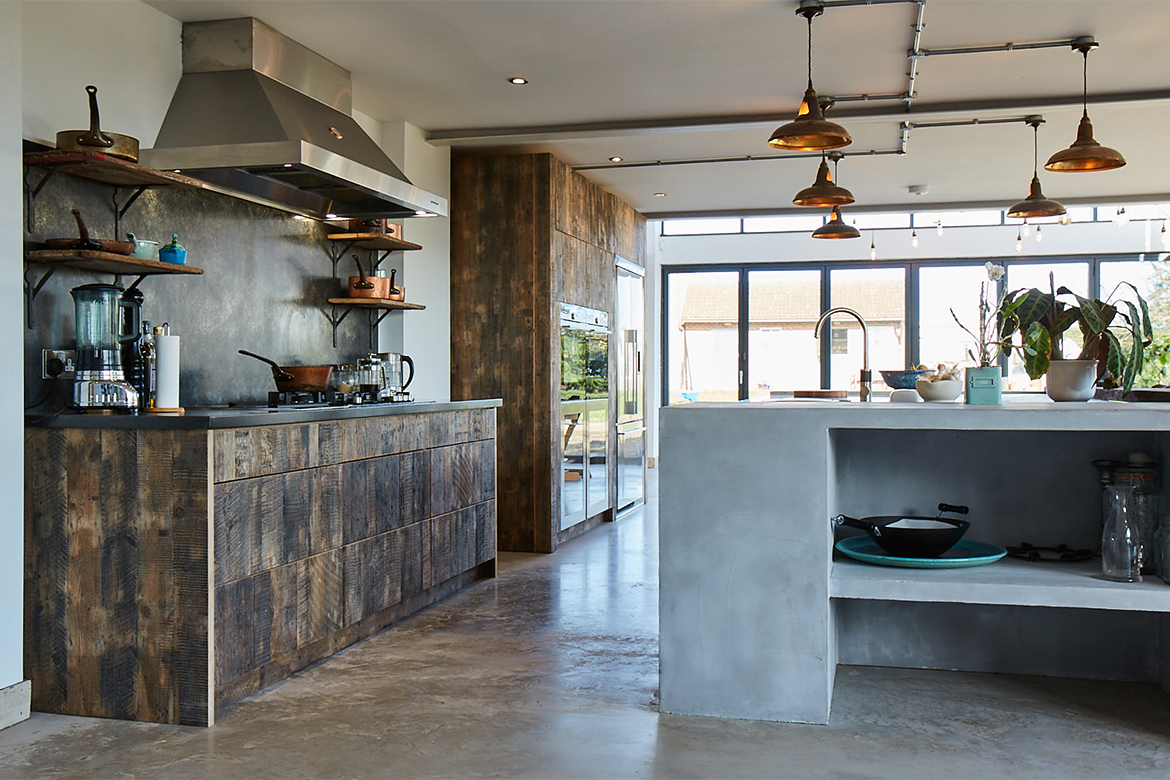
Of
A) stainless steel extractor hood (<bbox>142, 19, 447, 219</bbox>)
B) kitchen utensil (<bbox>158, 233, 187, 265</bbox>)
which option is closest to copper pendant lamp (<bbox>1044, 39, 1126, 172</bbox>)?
stainless steel extractor hood (<bbox>142, 19, 447, 219</bbox>)

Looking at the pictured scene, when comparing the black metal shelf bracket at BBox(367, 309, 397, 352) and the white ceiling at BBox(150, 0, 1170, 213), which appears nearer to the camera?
the white ceiling at BBox(150, 0, 1170, 213)

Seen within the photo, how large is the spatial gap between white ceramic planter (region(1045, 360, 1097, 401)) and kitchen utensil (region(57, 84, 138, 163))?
3.14 meters

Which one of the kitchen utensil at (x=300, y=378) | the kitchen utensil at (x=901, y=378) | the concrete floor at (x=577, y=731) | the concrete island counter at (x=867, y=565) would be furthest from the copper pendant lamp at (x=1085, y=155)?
A: the kitchen utensil at (x=300, y=378)

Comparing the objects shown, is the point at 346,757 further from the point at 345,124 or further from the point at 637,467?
the point at 637,467

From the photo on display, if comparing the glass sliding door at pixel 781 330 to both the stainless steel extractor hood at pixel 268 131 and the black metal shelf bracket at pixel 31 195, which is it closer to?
the stainless steel extractor hood at pixel 268 131

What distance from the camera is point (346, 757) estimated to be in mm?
2826

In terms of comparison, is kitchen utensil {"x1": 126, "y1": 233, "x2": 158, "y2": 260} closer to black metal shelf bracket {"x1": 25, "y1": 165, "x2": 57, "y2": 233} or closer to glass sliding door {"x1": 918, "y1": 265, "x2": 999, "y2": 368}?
black metal shelf bracket {"x1": 25, "y1": 165, "x2": 57, "y2": 233}

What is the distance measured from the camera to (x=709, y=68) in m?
4.94

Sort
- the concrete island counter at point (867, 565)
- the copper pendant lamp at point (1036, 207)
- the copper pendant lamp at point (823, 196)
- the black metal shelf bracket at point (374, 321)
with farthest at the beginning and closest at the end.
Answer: the black metal shelf bracket at point (374, 321)
the copper pendant lamp at point (1036, 207)
the copper pendant lamp at point (823, 196)
the concrete island counter at point (867, 565)

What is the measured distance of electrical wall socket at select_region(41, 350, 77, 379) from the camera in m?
3.43

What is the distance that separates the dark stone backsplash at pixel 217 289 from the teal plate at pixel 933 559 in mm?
2709

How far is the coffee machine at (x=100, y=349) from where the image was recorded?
3357mm

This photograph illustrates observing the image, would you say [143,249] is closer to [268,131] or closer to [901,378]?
[268,131]

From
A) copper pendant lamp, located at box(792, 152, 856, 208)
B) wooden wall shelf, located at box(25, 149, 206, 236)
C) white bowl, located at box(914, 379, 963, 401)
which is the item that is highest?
copper pendant lamp, located at box(792, 152, 856, 208)
